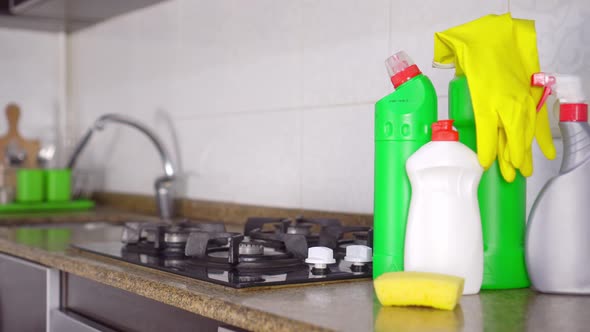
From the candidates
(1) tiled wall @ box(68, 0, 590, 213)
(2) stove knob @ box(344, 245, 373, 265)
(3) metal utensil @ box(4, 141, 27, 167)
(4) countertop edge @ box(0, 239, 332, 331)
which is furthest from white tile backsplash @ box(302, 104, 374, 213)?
(3) metal utensil @ box(4, 141, 27, 167)

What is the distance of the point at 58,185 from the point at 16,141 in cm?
36

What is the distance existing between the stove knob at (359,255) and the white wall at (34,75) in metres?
2.15

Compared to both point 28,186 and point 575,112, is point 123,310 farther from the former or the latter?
point 28,186

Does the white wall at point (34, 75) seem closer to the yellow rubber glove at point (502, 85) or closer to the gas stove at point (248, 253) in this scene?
the gas stove at point (248, 253)

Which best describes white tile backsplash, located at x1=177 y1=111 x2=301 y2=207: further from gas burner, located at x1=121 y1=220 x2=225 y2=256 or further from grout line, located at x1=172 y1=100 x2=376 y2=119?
gas burner, located at x1=121 y1=220 x2=225 y2=256

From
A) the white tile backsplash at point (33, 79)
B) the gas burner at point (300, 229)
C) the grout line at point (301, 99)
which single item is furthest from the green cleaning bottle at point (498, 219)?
the white tile backsplash at point (33, 79)

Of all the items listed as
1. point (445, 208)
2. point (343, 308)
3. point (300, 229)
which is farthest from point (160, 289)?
Answer: point (300, 229)

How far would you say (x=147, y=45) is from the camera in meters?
2.60

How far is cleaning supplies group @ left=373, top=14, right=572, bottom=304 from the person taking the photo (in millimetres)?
999

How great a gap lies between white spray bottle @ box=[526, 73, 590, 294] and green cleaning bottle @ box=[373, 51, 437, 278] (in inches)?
6.3

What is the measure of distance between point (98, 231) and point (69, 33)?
1.48 meters

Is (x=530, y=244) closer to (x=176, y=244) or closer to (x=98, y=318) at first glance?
(x=176, y=244)

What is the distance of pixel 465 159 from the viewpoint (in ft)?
3.26

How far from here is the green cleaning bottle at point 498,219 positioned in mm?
1067
